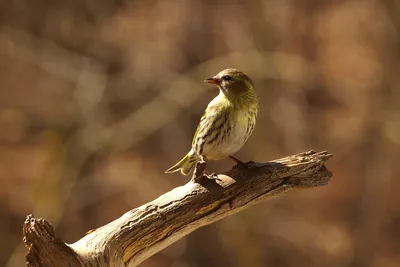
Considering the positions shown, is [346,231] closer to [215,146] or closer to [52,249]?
[215,146]

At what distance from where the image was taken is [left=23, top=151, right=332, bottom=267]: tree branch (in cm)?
251

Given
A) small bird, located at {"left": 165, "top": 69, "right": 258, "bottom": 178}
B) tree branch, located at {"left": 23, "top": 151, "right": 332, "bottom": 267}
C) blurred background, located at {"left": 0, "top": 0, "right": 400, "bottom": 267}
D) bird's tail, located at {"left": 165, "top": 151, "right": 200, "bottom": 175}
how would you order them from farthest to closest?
blurred background, located at {"left": 0, "top": 0, "right": 400, "bottom": 267}, bird's tail, located at {"left": 165, "top": 151, "right": 200, "bottom": 175}, small bird, located at {"left": 165, "top": 69, "right": 258, "bottom": 178}, tree branch, located at {"left": 23, "top": 151, "right": 332, "bottom": 267}

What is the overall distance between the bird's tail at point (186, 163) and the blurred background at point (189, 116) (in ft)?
7.29

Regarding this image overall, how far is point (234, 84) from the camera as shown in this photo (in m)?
2.96

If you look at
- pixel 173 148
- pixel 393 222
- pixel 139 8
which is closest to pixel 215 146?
pixel 173 148

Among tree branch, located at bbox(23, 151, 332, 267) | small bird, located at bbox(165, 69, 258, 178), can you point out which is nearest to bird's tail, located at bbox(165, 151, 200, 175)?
small bird, located at bbox(165, 69, 258, 178)

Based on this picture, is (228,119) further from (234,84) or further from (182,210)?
(182,210)

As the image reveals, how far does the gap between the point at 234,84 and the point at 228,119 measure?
0.15 m

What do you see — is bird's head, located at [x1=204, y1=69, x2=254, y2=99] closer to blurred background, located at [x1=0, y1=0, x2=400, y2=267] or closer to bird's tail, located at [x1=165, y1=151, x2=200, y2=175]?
bird's tail, located at [x1=165, y1=151, x2=200, y2=175]

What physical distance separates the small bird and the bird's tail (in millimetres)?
143

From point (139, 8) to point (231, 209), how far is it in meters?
6.22

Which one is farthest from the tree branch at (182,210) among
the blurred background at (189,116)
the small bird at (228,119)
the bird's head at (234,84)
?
the blurred background at (189,116)

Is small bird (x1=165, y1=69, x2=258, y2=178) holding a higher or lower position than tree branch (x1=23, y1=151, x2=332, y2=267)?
higher

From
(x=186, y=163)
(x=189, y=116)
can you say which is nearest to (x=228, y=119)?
(x=186, y=163)
